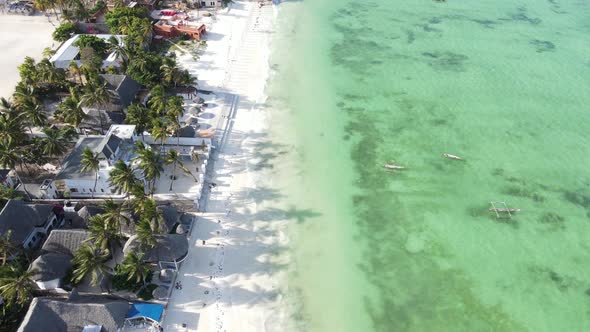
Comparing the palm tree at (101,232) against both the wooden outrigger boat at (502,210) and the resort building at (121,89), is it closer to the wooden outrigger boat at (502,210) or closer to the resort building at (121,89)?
the resort building at (121,89)

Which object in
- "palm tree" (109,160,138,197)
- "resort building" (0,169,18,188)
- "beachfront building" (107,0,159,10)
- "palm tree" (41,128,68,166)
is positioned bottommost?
"resort building" (0,169,18,188)

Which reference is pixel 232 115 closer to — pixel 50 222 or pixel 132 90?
pixel 132 90

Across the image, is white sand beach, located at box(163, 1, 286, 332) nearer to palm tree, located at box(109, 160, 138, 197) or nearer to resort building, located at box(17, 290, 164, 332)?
resort building, located at box(17, 290, 164, 332)

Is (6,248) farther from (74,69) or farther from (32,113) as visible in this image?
(74,69)

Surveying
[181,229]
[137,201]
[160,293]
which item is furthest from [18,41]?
[160,293]

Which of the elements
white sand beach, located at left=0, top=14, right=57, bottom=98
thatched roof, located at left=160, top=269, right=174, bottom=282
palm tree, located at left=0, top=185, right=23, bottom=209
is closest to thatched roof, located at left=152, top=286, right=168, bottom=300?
thatched roof, located at left=160, top=269, right=174, bottom=282

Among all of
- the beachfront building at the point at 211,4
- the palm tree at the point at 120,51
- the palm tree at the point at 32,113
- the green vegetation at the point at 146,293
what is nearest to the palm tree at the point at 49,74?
the palm tree at the point at 32,113

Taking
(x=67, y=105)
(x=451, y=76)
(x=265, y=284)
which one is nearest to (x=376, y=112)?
(x=451, y=76)
